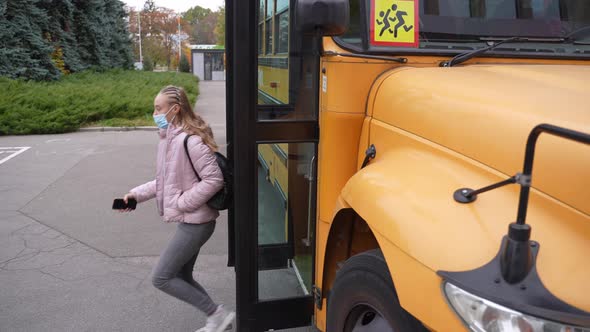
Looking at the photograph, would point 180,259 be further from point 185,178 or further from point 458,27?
point 458,27

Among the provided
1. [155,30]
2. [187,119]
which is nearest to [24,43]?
[187,119]

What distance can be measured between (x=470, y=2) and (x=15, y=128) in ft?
41.1

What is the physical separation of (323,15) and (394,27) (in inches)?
17.2

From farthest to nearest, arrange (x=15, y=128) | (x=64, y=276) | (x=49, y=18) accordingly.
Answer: (x=49, y=18), (x=15, y=128), (x=64, y=276)

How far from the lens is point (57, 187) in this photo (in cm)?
779

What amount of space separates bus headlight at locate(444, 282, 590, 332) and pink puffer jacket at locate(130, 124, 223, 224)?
1.86 meters

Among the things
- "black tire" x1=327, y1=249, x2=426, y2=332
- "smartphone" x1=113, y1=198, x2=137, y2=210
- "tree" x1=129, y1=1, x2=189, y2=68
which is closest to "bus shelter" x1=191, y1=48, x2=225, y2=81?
"tree" x1=129, y1=1, x2=189, y2=68

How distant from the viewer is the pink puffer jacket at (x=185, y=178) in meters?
3.10

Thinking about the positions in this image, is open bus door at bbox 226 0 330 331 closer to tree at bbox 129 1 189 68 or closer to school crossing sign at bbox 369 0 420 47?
school crossing sign at bbox 369 0 420 47

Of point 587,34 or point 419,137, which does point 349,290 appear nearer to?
point 419,137

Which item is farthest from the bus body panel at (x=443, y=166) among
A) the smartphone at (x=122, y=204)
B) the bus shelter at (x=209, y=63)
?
the bus shelter at (x=209, y=63)

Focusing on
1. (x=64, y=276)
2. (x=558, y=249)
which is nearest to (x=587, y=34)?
(x=558, y=249)

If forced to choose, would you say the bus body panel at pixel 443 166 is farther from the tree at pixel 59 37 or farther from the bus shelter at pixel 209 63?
the bus shelter at pixel 209 63

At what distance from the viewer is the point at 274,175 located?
328 cm
